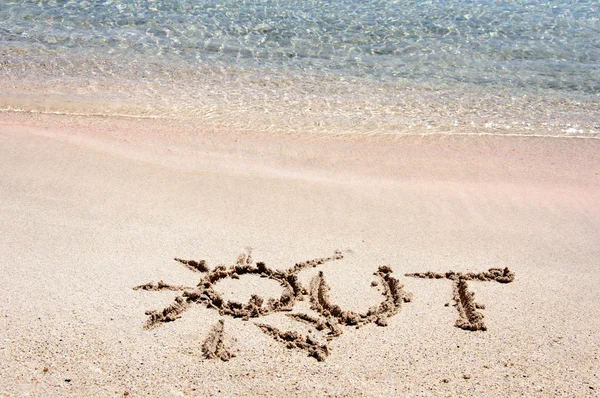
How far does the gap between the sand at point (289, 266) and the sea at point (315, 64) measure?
0.81 meters

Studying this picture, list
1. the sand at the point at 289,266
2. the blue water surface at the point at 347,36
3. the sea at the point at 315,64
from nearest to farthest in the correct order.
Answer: the sand at the point at 289,266 → the sea at the point at 315,64 → the blue water surface at the point at 347,36

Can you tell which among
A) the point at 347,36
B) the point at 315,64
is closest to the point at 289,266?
the point at 315,64

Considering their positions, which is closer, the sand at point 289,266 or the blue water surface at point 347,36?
the sand at point 289,266

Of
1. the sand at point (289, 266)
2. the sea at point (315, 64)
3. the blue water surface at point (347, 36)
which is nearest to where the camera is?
the sand at point (289, 266)

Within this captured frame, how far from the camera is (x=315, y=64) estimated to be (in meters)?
8.42

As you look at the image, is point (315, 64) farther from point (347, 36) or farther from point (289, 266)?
point (289, 266)

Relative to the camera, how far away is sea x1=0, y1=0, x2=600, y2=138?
6.80m

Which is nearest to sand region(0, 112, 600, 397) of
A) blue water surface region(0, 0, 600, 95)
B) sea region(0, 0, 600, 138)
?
sea region(0, 0, 600, 138)

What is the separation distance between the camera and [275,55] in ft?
28.6

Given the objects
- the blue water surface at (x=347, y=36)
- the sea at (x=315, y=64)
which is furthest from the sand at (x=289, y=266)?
the blue water surface at (x=347, y=36)

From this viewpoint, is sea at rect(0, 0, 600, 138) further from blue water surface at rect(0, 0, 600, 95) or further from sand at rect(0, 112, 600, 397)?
sand at rect(0, 112, 600, 397)

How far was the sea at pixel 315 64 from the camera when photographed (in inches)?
268

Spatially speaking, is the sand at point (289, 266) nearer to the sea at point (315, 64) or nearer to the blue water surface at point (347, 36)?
the sea at point (315, 64)

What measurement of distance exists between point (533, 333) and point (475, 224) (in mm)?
1346
